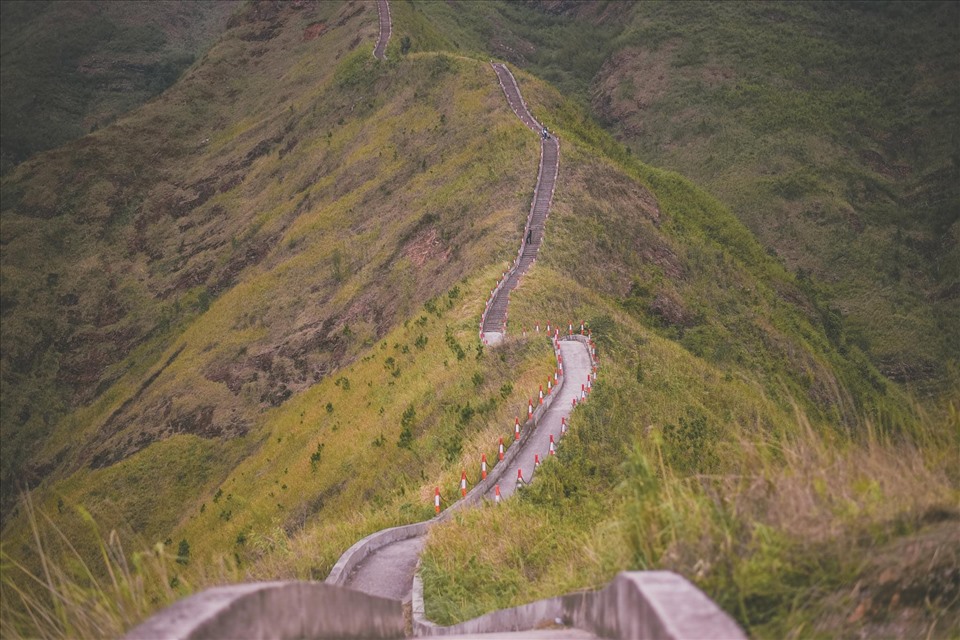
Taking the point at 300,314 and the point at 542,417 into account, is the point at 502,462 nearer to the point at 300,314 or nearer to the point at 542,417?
the point at 542,417

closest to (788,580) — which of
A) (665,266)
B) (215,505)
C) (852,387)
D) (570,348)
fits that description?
(570,348)

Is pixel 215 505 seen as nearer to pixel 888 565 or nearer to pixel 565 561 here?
pixel 565 561

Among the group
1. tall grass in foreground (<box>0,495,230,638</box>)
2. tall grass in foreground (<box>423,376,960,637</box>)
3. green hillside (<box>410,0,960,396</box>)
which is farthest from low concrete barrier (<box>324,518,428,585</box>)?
green hillside (<box>410,0,960,396</box>)

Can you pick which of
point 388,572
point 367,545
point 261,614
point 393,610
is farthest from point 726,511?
point 367,545

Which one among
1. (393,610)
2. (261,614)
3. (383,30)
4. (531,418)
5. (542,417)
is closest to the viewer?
(261,614)

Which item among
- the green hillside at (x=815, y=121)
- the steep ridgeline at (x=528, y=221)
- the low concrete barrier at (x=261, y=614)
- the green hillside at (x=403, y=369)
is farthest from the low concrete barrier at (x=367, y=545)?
the green hillside at (x=815, y=121)

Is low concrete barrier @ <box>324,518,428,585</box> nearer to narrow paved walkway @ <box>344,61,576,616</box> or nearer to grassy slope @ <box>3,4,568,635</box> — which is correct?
narrow paved walkway @ <box>344,61,576,616</box>
